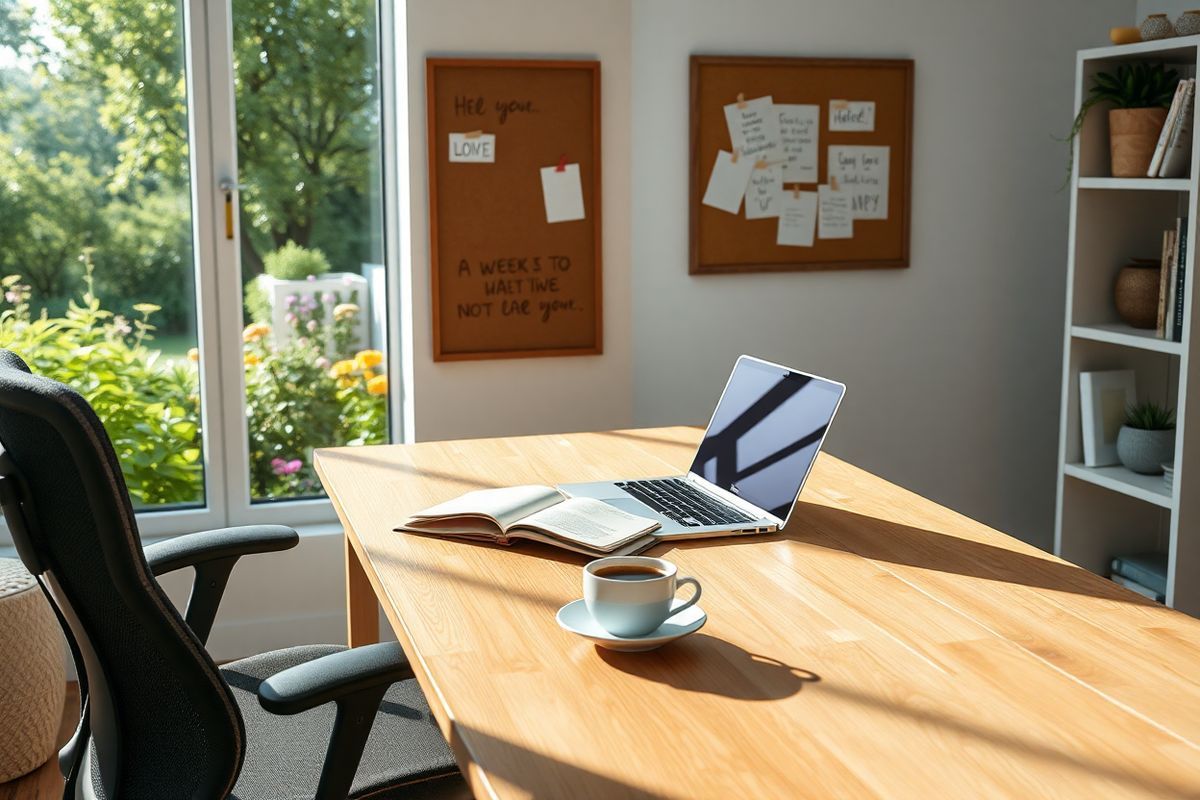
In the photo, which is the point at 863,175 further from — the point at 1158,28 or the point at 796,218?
the point at 1158,28

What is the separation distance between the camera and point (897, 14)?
3.73m

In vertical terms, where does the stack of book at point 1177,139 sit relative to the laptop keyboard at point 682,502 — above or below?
above

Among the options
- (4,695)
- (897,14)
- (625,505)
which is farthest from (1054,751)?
(897,14)

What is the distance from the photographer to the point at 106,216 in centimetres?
330

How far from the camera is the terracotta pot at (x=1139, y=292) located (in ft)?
11.2

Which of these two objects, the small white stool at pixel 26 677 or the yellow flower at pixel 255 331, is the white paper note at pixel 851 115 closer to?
the yellow flower at pixel 255 331

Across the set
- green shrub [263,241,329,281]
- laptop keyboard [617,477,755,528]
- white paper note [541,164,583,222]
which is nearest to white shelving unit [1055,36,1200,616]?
white paper note [541,164,583,222]

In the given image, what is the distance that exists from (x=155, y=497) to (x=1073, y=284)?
2596 mm

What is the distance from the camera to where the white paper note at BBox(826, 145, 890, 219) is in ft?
12.1

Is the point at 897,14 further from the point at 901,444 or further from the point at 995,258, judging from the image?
the point at 901,444

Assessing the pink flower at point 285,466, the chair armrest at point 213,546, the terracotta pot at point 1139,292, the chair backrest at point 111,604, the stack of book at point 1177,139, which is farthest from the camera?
the pink flower at point 285,466

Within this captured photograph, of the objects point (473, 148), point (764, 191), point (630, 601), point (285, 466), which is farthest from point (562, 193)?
point (630, 601)

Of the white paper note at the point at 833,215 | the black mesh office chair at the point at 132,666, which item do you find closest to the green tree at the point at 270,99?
the white paper note at the point at 833,215

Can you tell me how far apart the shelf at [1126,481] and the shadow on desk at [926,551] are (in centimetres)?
167
